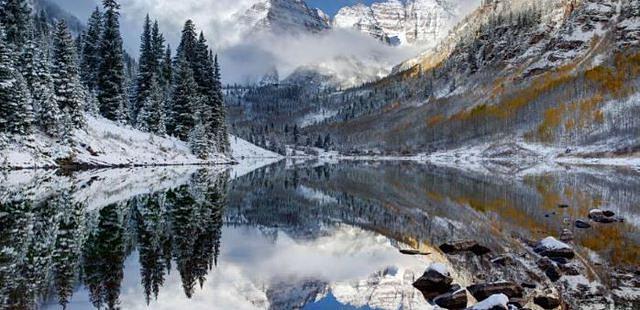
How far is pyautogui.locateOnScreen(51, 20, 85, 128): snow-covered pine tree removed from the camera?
70.4 metres

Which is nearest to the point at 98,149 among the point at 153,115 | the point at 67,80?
the point at 67,80

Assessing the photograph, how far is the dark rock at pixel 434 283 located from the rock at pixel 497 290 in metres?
0.94

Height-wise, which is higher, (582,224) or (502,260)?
(582,224)

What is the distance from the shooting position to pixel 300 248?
2559 centimetres

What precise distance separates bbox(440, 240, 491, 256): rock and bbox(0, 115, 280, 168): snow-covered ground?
52337 mm

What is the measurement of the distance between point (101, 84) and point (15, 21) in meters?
15.4

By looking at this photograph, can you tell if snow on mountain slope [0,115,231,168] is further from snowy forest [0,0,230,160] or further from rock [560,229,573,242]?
rock [560,229,573,242]

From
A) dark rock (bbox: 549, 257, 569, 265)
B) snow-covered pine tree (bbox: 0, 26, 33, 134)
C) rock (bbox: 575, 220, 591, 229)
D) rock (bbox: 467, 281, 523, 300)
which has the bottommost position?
rock (bbox: 467, 281, 523, 300)

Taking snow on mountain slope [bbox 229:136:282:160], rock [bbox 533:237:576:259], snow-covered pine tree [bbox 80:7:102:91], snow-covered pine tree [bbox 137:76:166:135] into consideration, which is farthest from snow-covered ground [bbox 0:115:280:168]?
rock [bbox 533:237:576:259]

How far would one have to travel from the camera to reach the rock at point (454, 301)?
16.2 metres

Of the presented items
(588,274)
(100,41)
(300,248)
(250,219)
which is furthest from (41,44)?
(588,274)

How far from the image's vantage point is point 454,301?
16266 millimetres

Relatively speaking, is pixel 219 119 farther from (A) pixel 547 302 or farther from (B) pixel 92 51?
(A) pixel 547 302

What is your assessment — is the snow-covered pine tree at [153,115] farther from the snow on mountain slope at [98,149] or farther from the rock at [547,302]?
the rock at [547,302]
